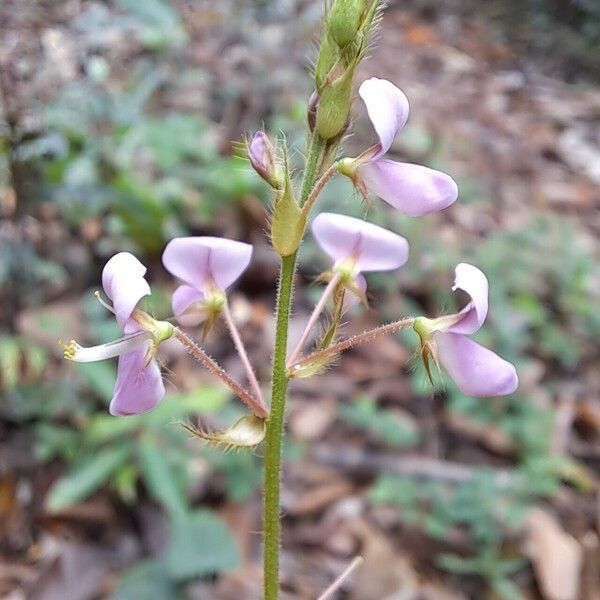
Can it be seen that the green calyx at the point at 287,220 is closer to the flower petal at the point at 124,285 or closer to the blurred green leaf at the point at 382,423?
the flower petal at the point at 124,285

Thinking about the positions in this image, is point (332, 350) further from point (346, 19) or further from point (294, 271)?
point (346, 19)

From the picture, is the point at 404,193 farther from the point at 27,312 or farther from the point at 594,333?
the point at 594,333

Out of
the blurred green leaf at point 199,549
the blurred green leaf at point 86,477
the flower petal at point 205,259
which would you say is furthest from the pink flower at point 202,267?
the blurred green leaf at point 86,477

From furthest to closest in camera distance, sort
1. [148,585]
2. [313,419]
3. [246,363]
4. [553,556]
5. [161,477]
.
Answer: [313,419]
[553,556]
[161,477]
[148,585]
[246,363]

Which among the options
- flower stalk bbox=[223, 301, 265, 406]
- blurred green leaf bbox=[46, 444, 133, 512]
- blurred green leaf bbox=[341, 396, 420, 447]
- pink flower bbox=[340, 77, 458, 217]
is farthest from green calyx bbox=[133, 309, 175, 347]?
blurred green leaf bbox=[341, 396, 420, 447]

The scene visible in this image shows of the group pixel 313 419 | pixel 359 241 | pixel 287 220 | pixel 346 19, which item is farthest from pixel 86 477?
pixel 346 19
